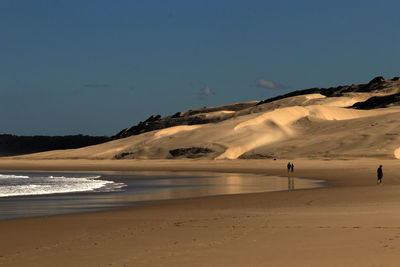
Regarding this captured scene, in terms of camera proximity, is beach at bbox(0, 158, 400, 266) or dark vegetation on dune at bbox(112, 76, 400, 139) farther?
dark vegetation on dune at bbox(112, 76, 400, 139)

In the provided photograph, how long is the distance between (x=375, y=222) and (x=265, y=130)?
7267cm

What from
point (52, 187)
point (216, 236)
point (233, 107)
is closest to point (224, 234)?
point (216, 236)

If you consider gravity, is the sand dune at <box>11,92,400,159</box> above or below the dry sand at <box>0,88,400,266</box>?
above

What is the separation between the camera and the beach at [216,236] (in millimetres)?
9805

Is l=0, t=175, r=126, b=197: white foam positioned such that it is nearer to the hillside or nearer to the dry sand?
the dry sand

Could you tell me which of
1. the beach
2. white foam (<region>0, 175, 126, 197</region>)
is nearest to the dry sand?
the beach

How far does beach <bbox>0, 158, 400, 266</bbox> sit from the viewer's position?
32.2 feet

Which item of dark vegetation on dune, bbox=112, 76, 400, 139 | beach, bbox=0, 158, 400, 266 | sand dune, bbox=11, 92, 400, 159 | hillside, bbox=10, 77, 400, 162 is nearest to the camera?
beach, bbox=0, 158, 400, 266

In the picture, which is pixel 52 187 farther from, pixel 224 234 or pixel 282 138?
pixel 282 138

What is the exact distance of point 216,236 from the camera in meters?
12.2

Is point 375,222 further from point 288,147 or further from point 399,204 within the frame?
point 288,147

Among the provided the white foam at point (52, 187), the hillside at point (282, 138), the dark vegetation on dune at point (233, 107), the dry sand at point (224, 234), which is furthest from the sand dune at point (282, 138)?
the dry sand at point (224, 234)

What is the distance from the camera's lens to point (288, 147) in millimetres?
71875

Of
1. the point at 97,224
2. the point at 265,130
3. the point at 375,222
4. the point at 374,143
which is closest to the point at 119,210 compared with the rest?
the point at 97,224
